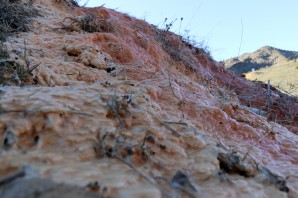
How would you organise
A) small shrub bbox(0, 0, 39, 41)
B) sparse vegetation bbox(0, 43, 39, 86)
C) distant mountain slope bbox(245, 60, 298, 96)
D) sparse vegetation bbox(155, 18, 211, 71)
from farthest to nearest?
distant mountain slope bbox(245, 60, 298, 96)
sparse vegetation bbox(155, 18, 211, 71)
small shrub bbox(0, 0, 39, 41)
sparse vegetation bbox(0, 43, 39, 86)

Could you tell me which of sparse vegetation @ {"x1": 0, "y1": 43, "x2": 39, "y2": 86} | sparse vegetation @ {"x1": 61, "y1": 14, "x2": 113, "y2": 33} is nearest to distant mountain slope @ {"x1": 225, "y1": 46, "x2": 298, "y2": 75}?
sparse vegetation @ {"x1": 61, "y1": 14, "x2": 113, "y2": 33}

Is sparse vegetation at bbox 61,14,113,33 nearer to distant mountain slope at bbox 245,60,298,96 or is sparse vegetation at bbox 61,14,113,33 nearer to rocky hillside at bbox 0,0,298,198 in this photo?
rocky hillside at bbox 0,0,298,198

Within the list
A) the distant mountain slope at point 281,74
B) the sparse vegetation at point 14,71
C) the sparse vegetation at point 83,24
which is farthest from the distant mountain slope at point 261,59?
the sparse vegetation at point 14,71

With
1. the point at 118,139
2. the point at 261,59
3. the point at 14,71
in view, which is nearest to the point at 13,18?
the point at 14,71

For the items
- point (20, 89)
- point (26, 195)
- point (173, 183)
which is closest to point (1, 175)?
point (26, 195)

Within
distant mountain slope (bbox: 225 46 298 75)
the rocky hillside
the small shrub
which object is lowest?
the rocky hillside

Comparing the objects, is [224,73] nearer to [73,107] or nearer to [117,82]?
[117,82]
